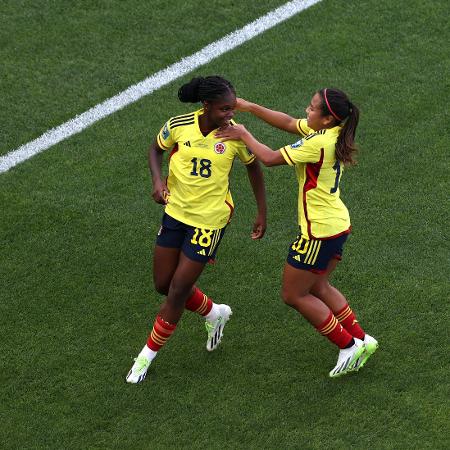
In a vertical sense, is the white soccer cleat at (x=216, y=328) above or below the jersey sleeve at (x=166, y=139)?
below

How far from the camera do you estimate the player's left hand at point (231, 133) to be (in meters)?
7.39

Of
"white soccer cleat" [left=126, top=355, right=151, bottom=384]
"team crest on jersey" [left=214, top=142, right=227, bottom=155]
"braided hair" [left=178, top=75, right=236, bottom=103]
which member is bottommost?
"white soccer cleat" [left=126, top=355, right=151, bottom=384]

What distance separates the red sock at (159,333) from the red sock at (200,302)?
0.28 m

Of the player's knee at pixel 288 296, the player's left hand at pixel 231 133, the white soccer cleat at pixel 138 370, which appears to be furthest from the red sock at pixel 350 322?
the player's left hand at pixel 231 133

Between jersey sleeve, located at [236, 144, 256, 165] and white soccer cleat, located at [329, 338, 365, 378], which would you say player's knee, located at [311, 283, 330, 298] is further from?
jersey sleeve, located at [236, 144, 256, 165]

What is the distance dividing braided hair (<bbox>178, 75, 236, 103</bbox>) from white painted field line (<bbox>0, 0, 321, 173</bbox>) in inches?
133

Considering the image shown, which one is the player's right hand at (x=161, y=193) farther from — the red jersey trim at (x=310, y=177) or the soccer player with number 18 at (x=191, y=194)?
the red jersey trim at (x=310, y=177)

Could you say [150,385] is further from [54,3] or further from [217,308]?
[54,3]

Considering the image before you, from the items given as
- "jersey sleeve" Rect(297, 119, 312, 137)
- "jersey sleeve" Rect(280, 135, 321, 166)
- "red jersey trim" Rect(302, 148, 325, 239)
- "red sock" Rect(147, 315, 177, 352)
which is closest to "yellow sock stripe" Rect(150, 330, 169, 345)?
"red sock" Rect(147, 315, 177, 352)

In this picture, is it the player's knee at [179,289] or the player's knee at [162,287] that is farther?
the player's knee at [162,287]

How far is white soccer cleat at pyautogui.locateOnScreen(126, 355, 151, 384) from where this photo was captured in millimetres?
7844

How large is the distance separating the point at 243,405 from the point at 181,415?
442 mm

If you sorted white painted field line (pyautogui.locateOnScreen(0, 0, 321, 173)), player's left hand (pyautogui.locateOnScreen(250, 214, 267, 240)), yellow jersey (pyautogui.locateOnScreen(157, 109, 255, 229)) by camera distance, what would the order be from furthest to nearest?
1. white painted field line (pyautogui.locateOnScreen(0, 0, 321, 173))
2. player's left hand (pyautogui.locateOnScreen(250, 214, 267, 240))
3. yellow jersey (pyautogui.locateOnScreen(157, 109, 255, 229))

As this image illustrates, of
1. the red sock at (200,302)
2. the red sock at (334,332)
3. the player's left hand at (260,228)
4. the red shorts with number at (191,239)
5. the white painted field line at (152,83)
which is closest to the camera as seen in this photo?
the red shorts with number at (191,239)
